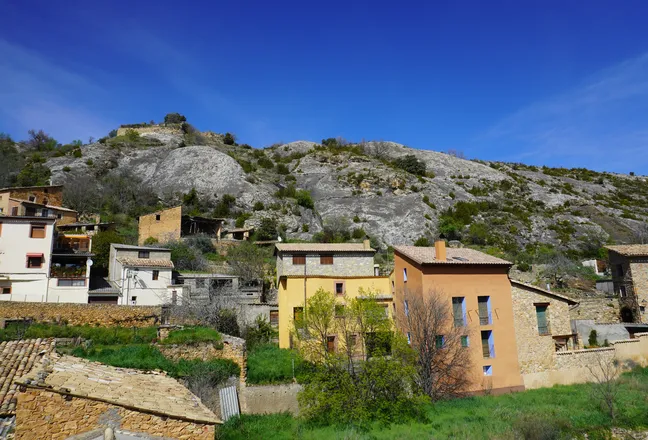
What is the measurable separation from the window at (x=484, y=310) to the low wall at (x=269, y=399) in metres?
12.0

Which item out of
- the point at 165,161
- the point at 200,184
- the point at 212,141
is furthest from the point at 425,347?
the point at 212,141

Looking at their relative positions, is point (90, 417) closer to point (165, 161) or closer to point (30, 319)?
point (30, 319)

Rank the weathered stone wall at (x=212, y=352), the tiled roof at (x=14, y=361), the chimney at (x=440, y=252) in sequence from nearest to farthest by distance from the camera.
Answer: the tiled roof at (x=14, y=361) → the weathered stone wall at (x=212, y=352) → the chimney at (x=440, y=252)

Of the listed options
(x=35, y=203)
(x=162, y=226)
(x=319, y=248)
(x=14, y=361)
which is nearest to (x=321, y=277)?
(x=319, y=248)

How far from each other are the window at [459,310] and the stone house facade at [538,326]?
3.67 meters

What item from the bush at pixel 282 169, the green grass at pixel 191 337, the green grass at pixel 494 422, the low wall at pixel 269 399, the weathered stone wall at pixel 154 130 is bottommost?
the green grass at pixel 494 422

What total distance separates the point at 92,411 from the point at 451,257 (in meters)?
22.2

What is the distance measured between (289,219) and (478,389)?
121 feet

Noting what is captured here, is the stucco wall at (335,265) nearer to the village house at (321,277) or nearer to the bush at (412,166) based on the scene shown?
the village house at (321,277)

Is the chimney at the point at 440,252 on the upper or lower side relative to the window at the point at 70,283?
upper

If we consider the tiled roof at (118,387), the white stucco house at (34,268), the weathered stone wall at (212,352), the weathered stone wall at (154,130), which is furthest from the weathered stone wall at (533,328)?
the weathered stone wall at (154,130)

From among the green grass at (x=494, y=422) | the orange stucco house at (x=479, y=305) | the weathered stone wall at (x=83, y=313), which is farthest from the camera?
the orange stucco house at (x=479, y=305)

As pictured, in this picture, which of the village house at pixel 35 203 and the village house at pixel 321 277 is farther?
the village house at pixel 35 203

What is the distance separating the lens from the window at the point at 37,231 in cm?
3105
